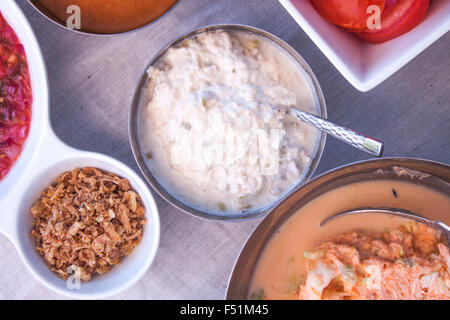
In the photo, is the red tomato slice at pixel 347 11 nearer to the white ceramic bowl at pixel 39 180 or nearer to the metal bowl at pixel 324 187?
the metal bowl at pixel 324 187

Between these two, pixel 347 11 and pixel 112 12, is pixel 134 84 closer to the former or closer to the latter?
pixel 112 12

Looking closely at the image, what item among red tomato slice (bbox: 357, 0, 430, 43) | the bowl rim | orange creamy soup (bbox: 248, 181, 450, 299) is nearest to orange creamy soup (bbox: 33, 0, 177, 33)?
the bowl rim

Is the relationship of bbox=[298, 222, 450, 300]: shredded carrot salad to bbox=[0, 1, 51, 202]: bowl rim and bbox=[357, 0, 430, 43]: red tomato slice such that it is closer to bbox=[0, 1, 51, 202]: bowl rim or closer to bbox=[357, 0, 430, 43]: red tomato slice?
bbox=[357, 0, 430, 43]: red tomato slice

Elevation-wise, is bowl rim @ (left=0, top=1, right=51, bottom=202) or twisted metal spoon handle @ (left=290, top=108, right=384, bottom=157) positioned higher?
twisted metal spoon handle @ (left=290, top=108, right=384, bottom=157)

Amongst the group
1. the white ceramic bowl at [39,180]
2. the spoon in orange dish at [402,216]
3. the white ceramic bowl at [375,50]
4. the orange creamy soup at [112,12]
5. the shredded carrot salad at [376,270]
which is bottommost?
the white ceramic bowl at [39,180]

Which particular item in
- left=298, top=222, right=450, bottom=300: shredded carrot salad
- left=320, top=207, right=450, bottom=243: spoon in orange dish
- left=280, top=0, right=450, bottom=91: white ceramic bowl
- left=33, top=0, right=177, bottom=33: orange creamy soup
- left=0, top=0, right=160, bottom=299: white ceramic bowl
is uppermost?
left=280, top=0, right=450, bottom=91: white ceramic bowl

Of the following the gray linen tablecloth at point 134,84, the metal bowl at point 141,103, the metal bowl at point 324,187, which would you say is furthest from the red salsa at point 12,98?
the metal bowl at point 324,187
